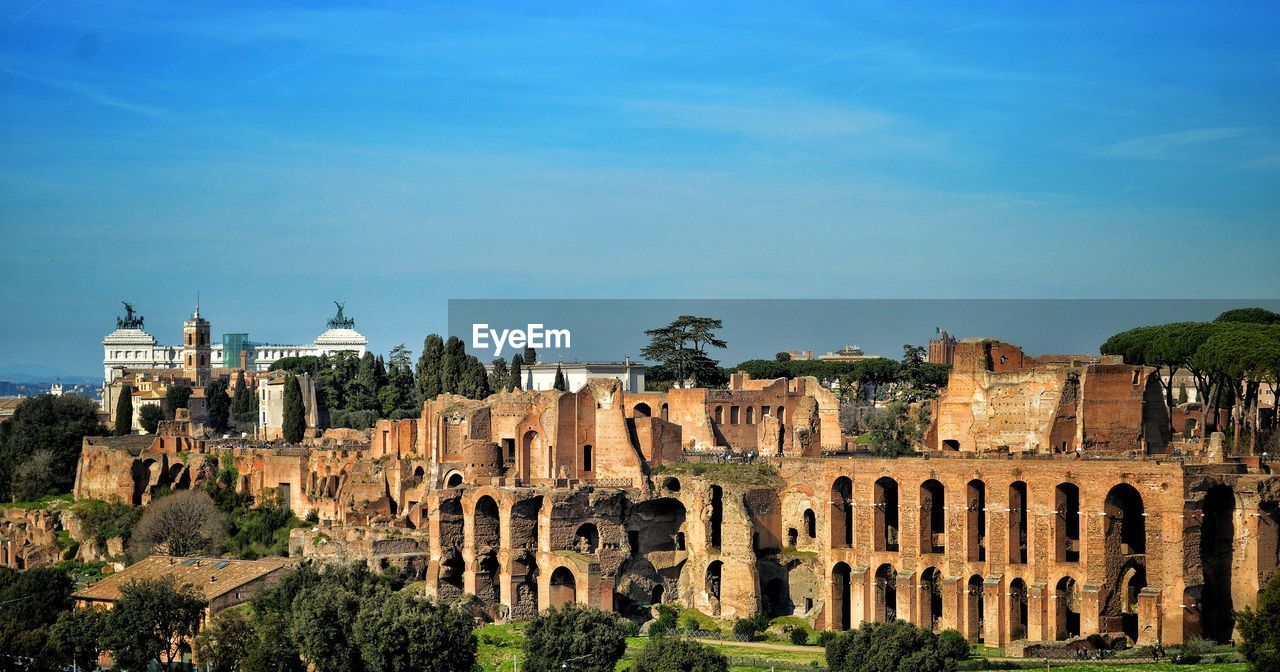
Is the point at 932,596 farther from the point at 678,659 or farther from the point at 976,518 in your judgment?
the point at 678,659

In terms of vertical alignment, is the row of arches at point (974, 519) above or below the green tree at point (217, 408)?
below

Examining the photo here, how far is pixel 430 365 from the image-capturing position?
97.9 meters

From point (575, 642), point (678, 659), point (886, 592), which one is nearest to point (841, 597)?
point (886, 592)

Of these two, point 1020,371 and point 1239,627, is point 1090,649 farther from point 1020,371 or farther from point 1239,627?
point 1020,371

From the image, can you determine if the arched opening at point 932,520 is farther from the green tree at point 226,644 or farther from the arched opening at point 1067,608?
the green tree at point 226,644

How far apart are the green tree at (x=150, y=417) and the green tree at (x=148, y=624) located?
48860 millimetres

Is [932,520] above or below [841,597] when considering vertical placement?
above

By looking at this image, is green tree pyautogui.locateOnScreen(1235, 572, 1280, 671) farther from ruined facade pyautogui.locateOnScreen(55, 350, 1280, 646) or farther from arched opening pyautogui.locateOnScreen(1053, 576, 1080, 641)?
arched opening pyautogui.locateOnScreen(1053, 576, 1080, 641)

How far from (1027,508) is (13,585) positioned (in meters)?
35.3

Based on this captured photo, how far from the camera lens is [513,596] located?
64.6m

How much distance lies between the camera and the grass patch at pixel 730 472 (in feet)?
217

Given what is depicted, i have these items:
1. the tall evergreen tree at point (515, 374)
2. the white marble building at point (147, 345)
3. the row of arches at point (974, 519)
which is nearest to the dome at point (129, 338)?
the white marble building at point (147, 345)

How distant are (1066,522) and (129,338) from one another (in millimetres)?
149870

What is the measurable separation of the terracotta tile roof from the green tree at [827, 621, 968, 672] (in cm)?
2345
